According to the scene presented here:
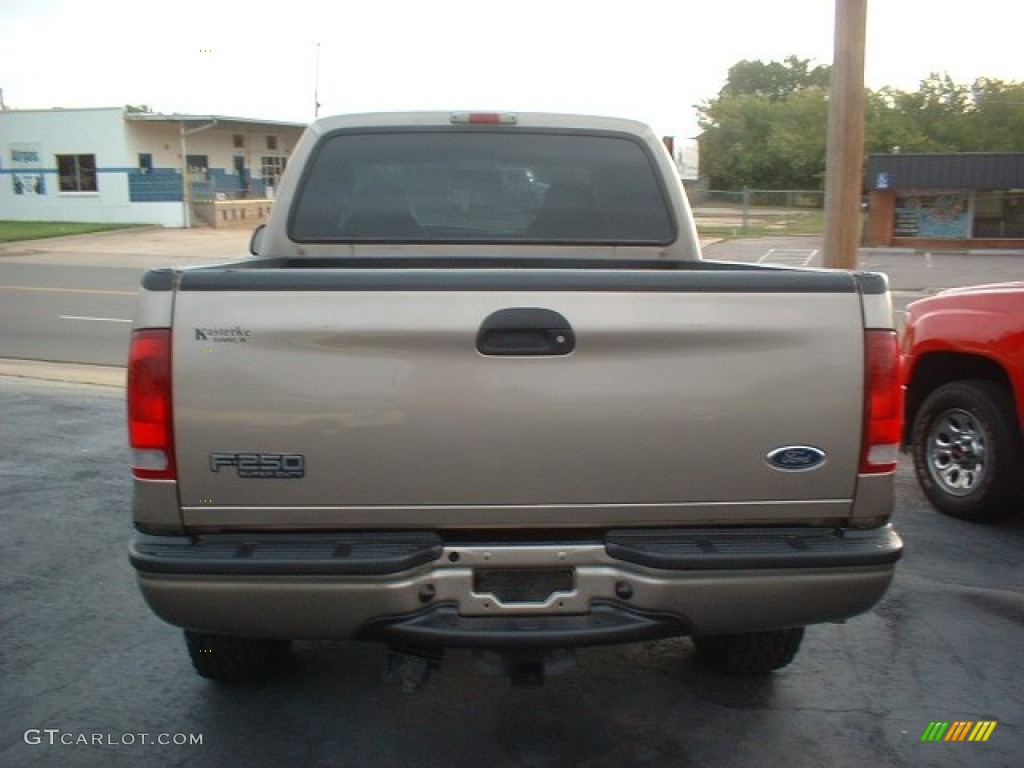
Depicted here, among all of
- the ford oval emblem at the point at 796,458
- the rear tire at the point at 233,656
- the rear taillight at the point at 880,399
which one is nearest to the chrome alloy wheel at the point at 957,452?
the rear taillight at the point at 880,399

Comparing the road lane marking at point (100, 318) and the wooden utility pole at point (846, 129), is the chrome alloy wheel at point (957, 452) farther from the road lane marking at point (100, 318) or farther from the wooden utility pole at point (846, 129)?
the road lane marking at point (100, 318)

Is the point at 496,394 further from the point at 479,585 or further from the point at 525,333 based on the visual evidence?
the point at 479,585

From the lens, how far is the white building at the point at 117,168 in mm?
39875

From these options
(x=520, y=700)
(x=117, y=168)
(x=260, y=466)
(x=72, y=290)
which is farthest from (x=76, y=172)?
(x=260, y=466)

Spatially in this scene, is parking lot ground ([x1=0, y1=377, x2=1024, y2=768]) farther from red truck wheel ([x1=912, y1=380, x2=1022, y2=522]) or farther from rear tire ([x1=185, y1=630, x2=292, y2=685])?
red truck wheel ([x1=912, y1=380, x2=1022, y2=522])

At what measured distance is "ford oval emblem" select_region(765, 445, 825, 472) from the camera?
10.3 feet

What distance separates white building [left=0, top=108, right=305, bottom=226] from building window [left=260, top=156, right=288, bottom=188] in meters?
3.07

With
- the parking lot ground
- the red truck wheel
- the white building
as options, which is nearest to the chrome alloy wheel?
the red truck wheel

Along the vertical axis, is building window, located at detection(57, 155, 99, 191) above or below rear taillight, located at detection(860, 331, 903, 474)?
above

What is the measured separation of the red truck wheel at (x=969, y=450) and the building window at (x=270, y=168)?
4289 centimetres

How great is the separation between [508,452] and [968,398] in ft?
13.2

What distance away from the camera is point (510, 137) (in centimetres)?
482

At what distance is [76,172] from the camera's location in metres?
41.2

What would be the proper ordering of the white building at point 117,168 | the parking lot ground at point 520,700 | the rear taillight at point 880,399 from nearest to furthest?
the rear taillight at point 880,399 → the parking lot ground at point 520,700 → the white building at point 117,168
